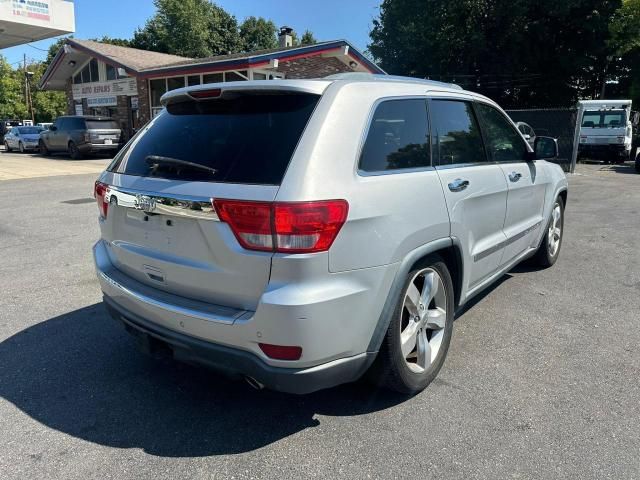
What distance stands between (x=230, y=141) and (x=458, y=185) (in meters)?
1.48

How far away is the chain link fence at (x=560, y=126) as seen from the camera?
1938 cm

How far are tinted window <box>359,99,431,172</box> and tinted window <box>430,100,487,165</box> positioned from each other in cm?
12

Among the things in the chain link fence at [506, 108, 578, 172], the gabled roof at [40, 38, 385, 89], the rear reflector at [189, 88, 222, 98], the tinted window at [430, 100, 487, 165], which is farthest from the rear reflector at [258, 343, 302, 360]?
the chain link fence at [506, 108, 578, 172]

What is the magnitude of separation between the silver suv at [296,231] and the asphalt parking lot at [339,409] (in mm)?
364

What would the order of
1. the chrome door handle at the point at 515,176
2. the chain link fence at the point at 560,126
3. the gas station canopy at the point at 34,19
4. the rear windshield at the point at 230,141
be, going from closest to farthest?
the rear windshield at the point at 230,141, the chrome door handle at the point at 515,176, the chain link fence at the point at 560,126, the gas station canopy at the point at 34,19

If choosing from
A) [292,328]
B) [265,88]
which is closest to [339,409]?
[292,328]

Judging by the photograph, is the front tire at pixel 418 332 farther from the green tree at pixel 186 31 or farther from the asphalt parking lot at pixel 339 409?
the green tree at pixel 186 31

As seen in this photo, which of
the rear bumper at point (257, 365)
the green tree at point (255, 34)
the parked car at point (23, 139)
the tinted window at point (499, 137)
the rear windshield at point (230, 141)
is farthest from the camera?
the green tree at point (255, 34)

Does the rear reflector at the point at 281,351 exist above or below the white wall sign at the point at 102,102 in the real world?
below

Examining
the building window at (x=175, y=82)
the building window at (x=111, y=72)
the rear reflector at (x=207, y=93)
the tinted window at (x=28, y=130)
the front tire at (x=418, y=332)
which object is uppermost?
the building window at (x=111, y=72)

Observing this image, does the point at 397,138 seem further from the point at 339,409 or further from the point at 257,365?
the point at 339,409

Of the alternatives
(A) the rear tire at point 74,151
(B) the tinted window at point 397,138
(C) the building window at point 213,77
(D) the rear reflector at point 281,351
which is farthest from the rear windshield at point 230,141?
(A) the rear tire at point 74,151

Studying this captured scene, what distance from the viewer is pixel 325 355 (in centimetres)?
242

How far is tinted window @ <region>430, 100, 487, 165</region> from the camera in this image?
10.8ft
